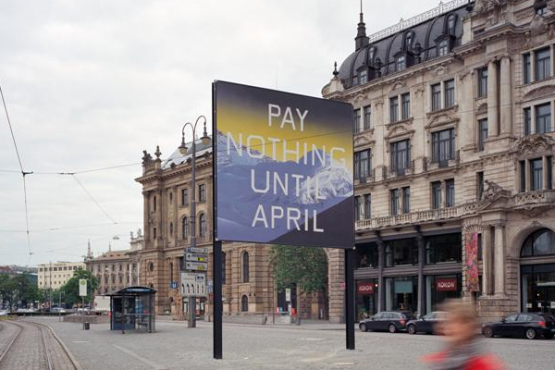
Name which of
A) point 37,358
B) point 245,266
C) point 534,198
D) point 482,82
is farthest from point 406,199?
point 37,358

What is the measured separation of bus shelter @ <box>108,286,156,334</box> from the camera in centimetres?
4750

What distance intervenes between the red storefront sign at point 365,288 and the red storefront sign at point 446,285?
7.44 meters

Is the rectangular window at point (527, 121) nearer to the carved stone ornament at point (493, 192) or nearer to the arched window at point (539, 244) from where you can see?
the carved stone ornament at point (493, 192)

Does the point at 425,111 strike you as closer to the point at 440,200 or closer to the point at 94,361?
the point at 440,200

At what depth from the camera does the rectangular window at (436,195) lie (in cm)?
5716

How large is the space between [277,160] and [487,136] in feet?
102

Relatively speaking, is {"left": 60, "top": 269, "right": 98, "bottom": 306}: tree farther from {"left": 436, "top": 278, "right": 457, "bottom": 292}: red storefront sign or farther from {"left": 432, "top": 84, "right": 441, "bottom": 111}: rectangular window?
{"left": 432, "top": 84, "right": 441, "bottom": 111}: rectangular window

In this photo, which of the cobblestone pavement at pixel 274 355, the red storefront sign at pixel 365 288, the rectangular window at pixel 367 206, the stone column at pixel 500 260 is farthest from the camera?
the rectangular window at pixel 367 206

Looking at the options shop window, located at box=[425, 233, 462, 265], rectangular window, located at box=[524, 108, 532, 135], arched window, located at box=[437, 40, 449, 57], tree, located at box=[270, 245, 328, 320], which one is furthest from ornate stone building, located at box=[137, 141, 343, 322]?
rectangular window, located at box=[524, 108, 532, 135]

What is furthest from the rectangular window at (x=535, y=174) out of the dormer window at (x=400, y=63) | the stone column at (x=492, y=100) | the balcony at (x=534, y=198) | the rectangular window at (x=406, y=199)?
the dormer window at (x=400, y=63)

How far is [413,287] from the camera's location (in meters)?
58.5

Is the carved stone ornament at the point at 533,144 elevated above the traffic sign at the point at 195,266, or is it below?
above

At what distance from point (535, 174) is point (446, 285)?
1087cm

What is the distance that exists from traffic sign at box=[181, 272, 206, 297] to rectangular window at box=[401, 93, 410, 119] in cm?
2572
